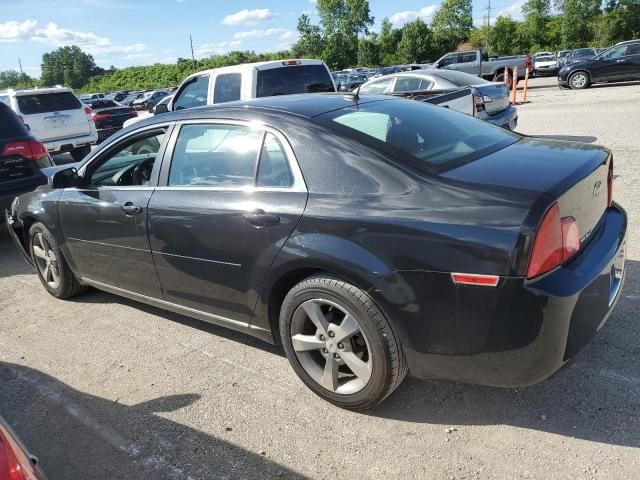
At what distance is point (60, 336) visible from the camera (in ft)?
13.4

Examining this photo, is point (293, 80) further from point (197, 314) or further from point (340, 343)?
point (340, 343)

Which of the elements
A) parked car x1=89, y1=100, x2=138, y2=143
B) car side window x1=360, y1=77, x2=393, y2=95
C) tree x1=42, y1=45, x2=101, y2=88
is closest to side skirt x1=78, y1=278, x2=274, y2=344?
car side window x1=360, y1=77, x2=393, y2=95

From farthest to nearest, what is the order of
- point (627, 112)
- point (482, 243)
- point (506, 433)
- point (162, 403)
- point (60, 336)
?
point (627, 112) < point (60, 336) < point (162, 403) < point (506, 433) < point (482, 243)

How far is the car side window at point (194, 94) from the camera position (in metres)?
8.32

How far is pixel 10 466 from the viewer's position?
164 cm

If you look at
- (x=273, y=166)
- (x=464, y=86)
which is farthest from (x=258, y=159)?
(x=464, y=86)

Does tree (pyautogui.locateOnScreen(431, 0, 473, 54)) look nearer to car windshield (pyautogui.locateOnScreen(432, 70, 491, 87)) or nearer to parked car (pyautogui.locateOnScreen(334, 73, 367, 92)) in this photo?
parked car (pyautogui.locateOnScreen(334, 73, 367, 92))

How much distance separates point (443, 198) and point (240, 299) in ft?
4.52

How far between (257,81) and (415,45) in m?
66.7

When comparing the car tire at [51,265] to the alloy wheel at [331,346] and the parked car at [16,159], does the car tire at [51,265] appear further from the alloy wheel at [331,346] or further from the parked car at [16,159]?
the alloy wheel at [331,346]

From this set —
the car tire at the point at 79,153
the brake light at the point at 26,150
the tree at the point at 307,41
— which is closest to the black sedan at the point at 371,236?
the brake light at the point at 26,150

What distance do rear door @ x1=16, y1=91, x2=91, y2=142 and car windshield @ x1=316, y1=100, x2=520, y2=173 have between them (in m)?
10.5

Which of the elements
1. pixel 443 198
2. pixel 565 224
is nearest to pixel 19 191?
pixel 443 198

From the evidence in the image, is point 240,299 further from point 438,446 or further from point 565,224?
point 565,224
